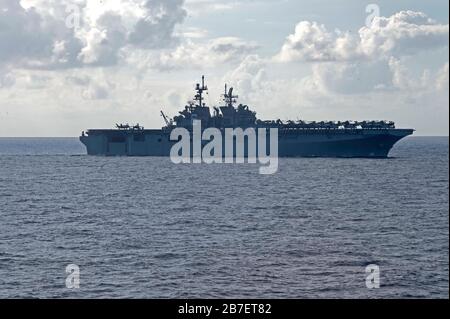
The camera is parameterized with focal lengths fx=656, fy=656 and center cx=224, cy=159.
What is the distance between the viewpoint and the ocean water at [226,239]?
90.9 ft

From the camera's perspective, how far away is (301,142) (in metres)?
116

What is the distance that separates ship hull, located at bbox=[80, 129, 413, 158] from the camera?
112 meters

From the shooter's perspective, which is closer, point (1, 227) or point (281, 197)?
point (1, 227)

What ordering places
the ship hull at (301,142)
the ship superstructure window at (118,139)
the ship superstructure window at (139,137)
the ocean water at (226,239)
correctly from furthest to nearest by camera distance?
the ship superstructure window at (118,139) → the ship superstructure window at (139,137) → the ship hull at (301,142) → the ocean water at (226,239)

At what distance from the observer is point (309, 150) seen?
11812cm

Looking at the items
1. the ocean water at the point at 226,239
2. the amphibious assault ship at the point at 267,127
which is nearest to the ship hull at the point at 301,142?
the amphibious assault ship at the point at 267,127

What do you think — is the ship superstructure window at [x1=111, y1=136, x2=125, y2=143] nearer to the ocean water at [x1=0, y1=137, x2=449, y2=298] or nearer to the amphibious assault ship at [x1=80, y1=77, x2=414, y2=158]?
the amphibious assault ship at [x1=80, y1=77, x2=414, y2=158]

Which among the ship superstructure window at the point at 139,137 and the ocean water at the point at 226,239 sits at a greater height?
the ship superstructure window at the point at 139,137

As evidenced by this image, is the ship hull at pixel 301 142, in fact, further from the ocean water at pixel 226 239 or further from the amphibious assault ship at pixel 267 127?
the ocean water at pixel 226 239

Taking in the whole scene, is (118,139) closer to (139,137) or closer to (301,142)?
(139,137)

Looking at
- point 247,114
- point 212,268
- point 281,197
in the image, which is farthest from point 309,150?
point 212,268

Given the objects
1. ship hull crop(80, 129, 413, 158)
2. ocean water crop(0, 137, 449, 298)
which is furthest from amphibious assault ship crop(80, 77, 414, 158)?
ocean water crop(0, 137, 449, 298)
